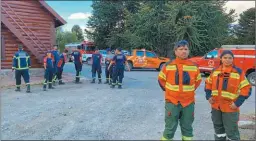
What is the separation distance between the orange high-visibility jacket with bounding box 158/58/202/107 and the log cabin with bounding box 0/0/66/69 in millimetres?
12419

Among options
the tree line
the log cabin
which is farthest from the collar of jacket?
the tree line

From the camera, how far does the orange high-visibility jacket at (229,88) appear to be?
16.8 ft

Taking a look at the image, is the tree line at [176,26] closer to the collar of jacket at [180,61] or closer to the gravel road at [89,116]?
the gravel road at [89,116]

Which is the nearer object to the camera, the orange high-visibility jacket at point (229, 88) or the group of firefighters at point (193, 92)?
the group of firefighters at point (193, 92)

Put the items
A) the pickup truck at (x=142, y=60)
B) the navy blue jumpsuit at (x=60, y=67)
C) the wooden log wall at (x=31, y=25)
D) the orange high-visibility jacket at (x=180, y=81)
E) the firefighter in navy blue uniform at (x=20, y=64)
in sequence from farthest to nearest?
the pickup truck at (x=142, y=60), the wooden log wall at (x=31, y=25), the navy blue jumpsuit at (x=60, y=67), the firefighter in navy blue uniform at (x=20, y=64), the orange high-visibility jacket at (x=180, y=81)

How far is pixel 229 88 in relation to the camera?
5191 millimetres

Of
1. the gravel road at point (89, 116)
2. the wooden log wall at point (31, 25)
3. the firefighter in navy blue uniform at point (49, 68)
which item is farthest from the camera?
the wooden log wall at point (31, 25)

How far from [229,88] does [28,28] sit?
45.6ft

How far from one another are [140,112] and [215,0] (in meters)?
25.8

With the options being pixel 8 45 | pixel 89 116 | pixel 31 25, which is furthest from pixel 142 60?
pixel 89 116

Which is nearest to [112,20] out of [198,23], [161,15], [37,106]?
[161,15]

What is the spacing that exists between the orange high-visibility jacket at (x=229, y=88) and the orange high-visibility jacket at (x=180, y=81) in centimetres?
42

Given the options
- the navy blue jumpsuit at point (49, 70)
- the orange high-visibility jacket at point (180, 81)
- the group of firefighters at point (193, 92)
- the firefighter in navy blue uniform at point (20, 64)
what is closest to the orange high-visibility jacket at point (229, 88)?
the group of firefighters at point (193, 92)

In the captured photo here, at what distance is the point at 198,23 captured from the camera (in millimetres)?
30219
